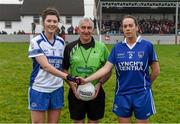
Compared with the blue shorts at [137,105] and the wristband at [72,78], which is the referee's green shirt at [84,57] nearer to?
the wristband at [72,78]

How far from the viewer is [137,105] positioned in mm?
5902

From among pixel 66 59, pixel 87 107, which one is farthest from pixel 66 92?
pixel 66 59

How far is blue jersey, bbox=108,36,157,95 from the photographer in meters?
5.84

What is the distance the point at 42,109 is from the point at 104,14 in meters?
47.1

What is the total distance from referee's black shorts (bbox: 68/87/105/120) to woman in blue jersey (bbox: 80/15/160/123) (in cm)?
30

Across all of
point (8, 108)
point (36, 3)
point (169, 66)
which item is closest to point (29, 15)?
point (36, 3)

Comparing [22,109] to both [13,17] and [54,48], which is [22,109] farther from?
[13,17]

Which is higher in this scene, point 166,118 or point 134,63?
point 134,63

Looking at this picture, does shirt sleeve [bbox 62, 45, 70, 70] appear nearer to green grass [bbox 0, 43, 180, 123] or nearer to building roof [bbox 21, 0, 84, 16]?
green grass [bbox 0, 43, 180, 123]

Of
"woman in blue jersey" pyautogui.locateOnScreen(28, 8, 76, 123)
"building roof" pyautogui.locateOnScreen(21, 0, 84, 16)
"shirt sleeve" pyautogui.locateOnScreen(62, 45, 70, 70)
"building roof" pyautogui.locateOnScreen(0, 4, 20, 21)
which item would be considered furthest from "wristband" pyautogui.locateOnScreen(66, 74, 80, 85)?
"building roof" pyautogui.locateOnScreen(0, 4, 20, 21)

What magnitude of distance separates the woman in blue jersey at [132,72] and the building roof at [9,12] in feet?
186

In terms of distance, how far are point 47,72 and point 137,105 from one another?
49.1 inches

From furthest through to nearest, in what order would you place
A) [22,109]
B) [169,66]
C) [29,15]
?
[29,15], [169,66], [22,109]

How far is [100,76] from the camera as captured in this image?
5953mm
